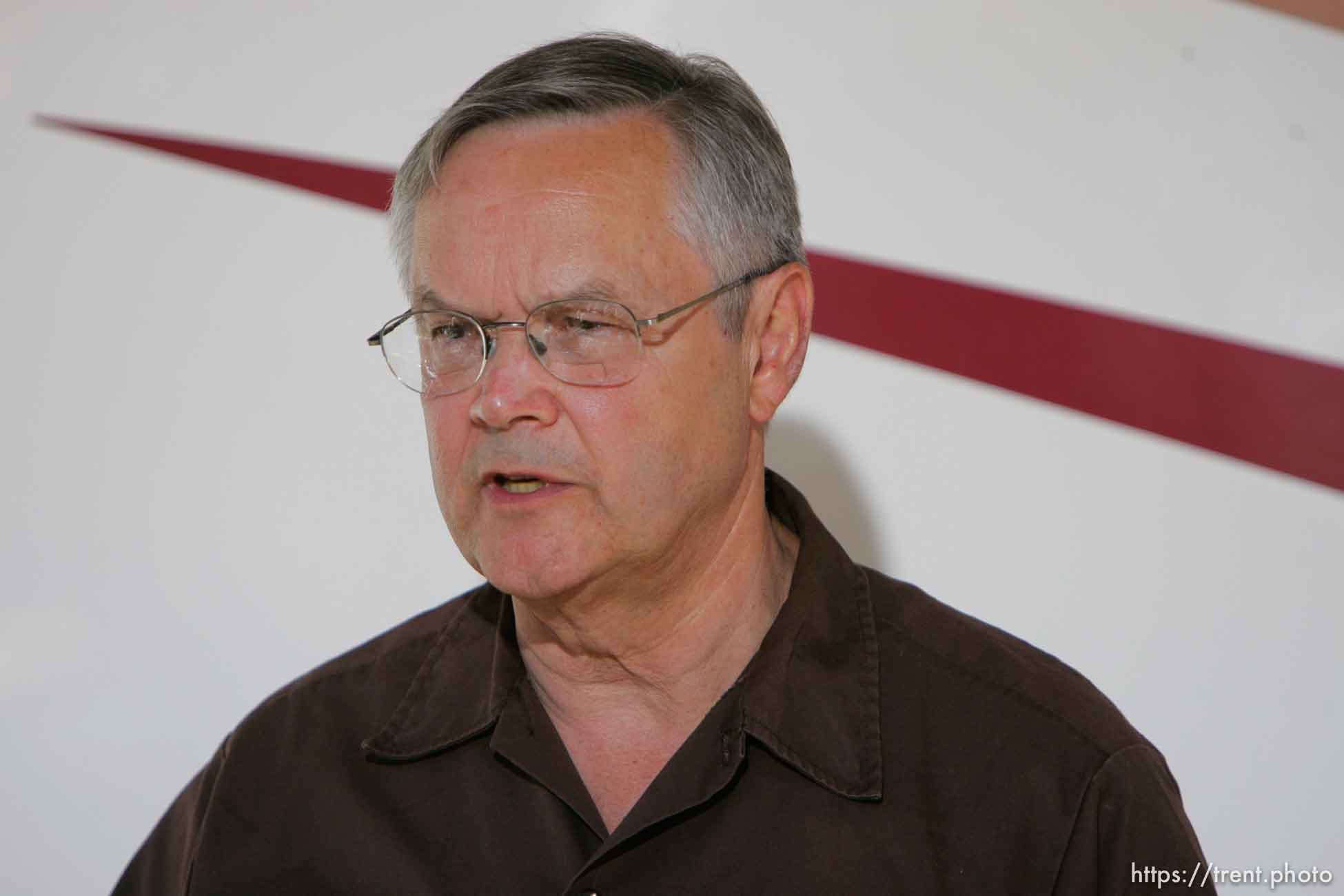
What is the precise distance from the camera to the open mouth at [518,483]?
1510mm

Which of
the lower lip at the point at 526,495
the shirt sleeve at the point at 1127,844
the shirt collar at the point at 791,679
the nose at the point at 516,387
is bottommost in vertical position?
the shirt sleeve at the point at 1127,844

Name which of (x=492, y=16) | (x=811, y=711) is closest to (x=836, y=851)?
(x=811, y=711)

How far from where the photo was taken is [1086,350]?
2.14 metres

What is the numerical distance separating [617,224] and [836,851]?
0.75 meters

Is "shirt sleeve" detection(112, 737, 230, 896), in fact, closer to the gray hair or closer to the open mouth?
the open mouth

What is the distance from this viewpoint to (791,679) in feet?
5.24

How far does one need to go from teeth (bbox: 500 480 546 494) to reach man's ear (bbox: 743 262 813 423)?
0.96 feet

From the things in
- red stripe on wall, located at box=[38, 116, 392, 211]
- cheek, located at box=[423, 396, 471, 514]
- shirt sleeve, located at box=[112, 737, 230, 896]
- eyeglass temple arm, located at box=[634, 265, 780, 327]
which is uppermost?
red stripe on wall, located at box=[38, 116, 392, 211]

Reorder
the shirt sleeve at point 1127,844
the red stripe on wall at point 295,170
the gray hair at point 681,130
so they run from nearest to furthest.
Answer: the shirt sleeve at point 1127,844
the gray hair at point 681,130
the red stripe on wall at point 295,170

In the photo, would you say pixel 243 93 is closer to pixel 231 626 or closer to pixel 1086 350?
pixel 231 626

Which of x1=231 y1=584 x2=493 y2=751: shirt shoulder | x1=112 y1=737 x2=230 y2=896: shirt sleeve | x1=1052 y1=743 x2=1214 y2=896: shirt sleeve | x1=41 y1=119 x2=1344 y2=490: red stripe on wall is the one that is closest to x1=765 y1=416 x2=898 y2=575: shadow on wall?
x1=41 y1=119 x2=1344 y2=490: red stripe on wall

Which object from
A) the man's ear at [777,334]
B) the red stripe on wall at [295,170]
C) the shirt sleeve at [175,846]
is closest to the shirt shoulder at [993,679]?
the man's ear at [777,334]

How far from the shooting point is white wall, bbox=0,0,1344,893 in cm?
210

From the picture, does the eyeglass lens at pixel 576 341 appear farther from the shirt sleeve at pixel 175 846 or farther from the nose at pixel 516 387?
the shirt sleeve at pixel 175 846
